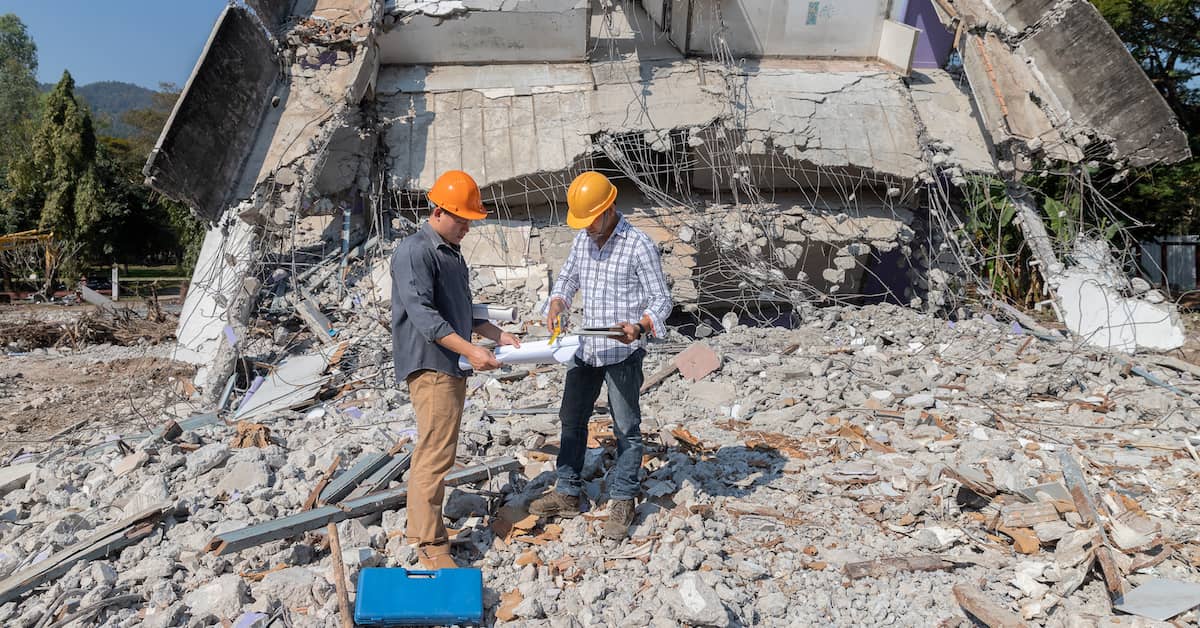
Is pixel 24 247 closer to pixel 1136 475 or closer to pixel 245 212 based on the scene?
pixel 245 212

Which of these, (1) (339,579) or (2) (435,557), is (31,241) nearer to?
Answer: (1) (339,579)

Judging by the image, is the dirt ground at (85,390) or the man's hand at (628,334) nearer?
the man's hand at (628,334)

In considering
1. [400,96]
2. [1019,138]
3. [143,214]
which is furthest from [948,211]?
[143,214]

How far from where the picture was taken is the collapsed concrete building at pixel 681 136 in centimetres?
763

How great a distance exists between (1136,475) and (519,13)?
8.04m

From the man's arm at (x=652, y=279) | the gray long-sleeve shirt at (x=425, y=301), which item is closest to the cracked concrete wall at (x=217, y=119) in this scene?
the gray long-sleeve shirt at (x=425, y=301)

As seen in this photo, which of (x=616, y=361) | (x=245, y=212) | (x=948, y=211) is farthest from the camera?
(x=948, y=211)

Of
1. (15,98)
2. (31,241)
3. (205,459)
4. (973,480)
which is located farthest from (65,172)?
(973,480)

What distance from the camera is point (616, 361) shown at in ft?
11.2

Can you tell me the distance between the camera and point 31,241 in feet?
64.0

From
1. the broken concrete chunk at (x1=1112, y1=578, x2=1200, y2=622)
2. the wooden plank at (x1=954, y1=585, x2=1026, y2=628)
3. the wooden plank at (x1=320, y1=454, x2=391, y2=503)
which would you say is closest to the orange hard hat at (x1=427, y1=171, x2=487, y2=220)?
the wooden plank at (x1=320, y1=454, x2=391, y2=503)

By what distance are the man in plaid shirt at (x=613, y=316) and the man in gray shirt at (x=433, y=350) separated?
0.58 m

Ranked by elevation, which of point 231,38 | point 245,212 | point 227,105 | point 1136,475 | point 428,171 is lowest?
point 1136,475

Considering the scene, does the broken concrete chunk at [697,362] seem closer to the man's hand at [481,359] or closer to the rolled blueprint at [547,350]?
the rolled blueprint at [547,350]
